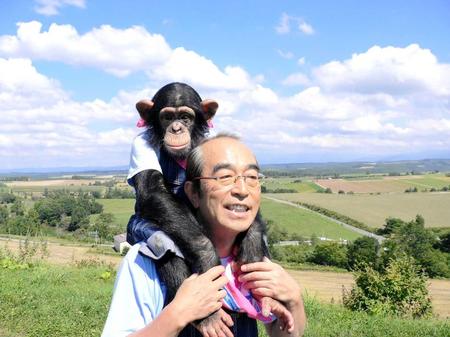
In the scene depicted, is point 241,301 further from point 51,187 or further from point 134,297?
point 51,187

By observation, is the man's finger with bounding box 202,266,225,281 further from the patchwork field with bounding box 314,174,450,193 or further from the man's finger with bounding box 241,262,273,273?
the patchwork field with bounding box 314,174,450,193

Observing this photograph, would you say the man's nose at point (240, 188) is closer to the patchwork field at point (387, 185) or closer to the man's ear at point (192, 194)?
the man's ear at point (192, 194)

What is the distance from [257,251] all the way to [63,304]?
5242 mm

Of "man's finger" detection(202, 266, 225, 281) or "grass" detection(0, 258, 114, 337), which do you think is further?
"grass" detection(0, 258, 114, 337)

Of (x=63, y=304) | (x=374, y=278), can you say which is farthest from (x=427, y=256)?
(x=63, y=304)

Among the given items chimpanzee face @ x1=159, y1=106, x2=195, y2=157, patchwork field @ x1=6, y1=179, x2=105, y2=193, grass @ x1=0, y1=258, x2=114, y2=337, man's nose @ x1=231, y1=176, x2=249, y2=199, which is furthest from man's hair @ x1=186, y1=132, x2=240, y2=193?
patchwork field @ x1=6, y1=179, x2=105, y2=193

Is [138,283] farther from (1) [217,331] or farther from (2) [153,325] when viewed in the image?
(1) [217,331]

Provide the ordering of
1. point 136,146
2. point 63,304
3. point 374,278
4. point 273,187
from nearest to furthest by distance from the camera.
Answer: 1. point 136,146
2. point 63,304
3. point 374,278
4. point 273,187

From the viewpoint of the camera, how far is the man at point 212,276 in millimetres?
1443

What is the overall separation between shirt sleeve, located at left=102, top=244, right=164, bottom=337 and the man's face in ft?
0.85

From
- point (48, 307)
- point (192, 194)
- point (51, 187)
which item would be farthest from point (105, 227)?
point (51, 187)

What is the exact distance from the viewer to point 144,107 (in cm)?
265

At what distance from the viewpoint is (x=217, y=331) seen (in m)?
1.58

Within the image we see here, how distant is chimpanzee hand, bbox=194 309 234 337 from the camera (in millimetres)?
1583
